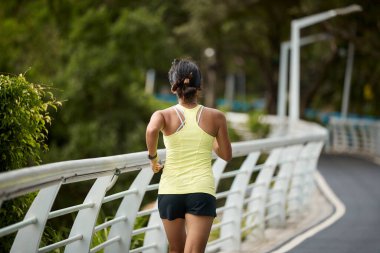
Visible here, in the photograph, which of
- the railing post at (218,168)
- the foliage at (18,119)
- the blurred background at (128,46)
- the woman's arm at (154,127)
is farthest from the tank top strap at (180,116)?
the blurred background at (128,46)

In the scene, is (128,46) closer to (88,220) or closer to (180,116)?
(88,220)

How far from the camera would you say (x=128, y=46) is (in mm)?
45938

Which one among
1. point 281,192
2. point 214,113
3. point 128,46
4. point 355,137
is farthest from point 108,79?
point 214,113

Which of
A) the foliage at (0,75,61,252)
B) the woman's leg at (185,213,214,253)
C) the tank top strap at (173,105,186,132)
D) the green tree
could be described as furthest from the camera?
the green tree

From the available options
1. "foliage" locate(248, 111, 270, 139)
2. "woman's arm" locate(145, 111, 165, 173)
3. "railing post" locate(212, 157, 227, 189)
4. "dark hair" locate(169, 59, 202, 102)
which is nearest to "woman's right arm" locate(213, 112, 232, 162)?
"dark hair" locate(169, 59, 202, 102)

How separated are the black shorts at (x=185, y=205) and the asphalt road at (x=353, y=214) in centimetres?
444

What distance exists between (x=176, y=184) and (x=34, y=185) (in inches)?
38.4

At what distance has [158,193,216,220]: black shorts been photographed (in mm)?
5625

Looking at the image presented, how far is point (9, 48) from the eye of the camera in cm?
4791

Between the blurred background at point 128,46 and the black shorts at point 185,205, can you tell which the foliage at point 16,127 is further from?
the blurred background at point 128,46

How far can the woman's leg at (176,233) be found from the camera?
5734mm

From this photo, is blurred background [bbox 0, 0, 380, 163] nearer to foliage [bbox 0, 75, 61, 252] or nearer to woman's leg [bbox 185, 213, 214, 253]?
foliage [bbox 0, 75, 61, 252]

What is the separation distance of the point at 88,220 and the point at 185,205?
0.78m

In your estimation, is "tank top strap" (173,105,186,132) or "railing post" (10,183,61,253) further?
"tank top strap" (173,105,186,132)
